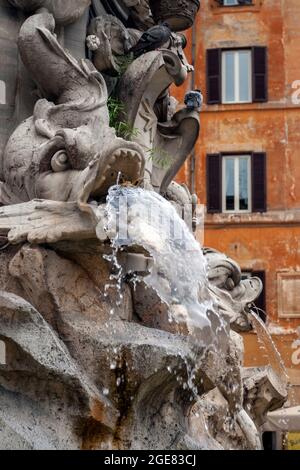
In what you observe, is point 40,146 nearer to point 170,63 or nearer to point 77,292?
point 77,292

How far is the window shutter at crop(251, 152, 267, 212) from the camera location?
96.7ft

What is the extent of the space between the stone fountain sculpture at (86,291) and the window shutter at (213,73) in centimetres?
2217

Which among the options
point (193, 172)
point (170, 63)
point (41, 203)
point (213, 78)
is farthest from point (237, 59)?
point (41, 203)

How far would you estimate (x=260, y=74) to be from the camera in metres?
30.4

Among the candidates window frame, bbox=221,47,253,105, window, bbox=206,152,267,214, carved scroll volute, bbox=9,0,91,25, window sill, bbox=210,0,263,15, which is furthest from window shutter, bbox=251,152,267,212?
carved scroll volute, bbox=9,0,91,25

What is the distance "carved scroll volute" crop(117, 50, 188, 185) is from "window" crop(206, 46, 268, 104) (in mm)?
21934

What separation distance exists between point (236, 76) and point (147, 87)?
22.8 m

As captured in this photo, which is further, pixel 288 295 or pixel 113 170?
pixel 288 295

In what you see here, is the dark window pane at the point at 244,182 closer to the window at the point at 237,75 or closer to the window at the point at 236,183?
the window at the point at 236,183

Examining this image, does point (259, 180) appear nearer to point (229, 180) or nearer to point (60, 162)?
point (229, 180)

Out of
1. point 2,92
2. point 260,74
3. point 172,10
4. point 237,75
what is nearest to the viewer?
point 2,92

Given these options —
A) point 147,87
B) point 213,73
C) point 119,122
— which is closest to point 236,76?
point 213,73

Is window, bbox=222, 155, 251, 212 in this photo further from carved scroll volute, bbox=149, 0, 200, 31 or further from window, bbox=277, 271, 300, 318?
carved scroll volute, bbox=149, 0, 200, 31

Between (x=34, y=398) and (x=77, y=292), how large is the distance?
26.2 inches
